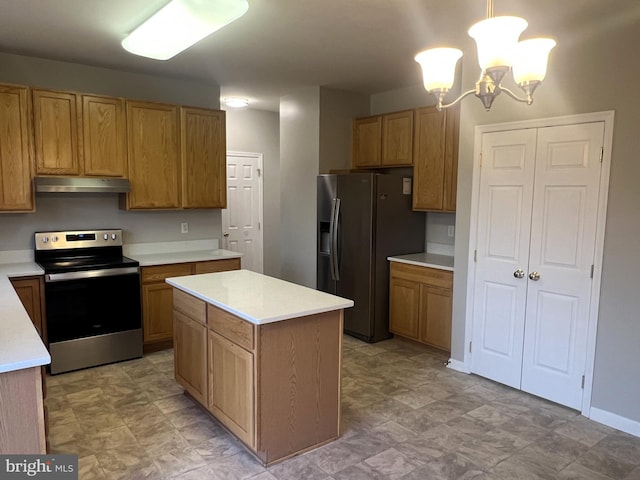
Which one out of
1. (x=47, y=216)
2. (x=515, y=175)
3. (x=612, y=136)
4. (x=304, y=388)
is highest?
(x=612, y=136)

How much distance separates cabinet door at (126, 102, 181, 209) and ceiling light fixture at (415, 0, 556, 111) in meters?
2.98

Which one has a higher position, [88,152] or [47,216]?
[88,152]

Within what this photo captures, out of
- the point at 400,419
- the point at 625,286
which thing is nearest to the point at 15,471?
the point at 400,419

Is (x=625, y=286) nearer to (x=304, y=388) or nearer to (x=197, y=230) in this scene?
(x=304, y=388)

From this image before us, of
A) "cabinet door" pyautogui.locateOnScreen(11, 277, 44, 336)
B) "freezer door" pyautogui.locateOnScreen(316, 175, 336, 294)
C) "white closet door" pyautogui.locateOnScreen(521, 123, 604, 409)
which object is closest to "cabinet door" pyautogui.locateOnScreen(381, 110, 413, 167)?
"freezer door" pyautogui.locateOnScreen(316, 175, 336, 294)

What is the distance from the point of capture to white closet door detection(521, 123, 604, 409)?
3.06 meters

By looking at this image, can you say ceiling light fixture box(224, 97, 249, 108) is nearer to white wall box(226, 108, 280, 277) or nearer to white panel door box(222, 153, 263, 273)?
white wall box(226, 108, 280, 277)

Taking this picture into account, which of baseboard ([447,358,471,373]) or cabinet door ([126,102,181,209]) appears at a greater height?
cabinet door ([126,102,181,209])

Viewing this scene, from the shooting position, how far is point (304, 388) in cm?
257

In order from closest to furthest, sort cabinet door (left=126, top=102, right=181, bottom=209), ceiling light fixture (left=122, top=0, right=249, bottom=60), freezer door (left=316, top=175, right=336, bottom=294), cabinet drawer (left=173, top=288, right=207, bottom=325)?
ceiling light fixture (left=122, top=0, right=249, bottom=60) → cabinet drawer (left=173, top=288, right=207, bottom=325) → cabinet door (left=126, top=102, right=181, bottom=209) → freezer door (left=316, top=175, right=336, bottom=294)

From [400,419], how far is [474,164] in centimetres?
208

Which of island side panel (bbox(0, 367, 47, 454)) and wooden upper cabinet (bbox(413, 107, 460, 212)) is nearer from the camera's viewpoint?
island side panel (bbox(0, 367, 47, 454))

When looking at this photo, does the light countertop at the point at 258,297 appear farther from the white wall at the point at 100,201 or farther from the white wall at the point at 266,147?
the white wall at the point at 266,147

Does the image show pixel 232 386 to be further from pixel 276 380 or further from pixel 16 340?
pixel 16 340
